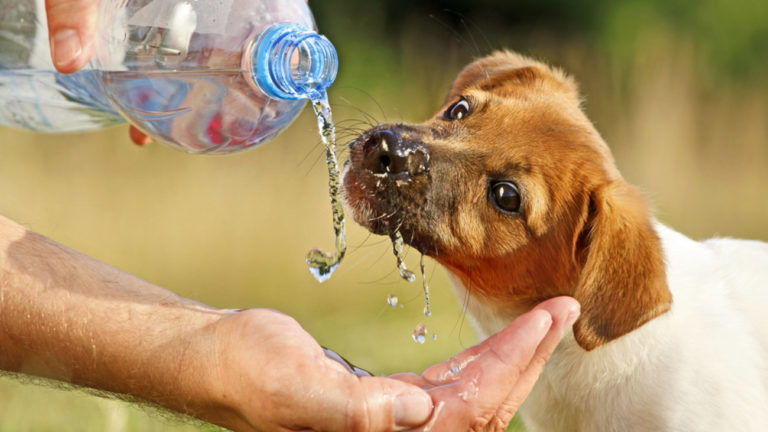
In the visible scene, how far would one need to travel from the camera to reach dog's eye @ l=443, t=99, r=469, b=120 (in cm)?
348

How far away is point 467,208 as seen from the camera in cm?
316

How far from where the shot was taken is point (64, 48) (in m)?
2.63

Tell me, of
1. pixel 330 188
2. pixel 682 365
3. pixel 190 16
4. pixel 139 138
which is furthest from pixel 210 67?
pixel 682 365

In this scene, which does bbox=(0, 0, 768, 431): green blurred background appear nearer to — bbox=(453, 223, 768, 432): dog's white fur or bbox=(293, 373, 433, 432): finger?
bbox=(453, 223, 768, 432): dog's white fur

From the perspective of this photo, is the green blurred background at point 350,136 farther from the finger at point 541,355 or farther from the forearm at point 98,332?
the finger at point 541,355

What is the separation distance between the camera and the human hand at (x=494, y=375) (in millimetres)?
2502

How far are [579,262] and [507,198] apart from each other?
1.16 ft

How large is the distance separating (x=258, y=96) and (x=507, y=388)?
1311mm

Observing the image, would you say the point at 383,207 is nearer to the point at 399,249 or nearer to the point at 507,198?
the point at 399,249

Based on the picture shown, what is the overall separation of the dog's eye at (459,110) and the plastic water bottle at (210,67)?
25.5 inches

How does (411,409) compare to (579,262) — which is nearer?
(411,409)

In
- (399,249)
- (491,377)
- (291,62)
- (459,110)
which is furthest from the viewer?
(459,110)

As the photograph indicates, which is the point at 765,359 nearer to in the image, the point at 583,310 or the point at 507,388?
the point at 583,310

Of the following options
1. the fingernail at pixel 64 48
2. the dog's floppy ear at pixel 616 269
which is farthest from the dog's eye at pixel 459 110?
the fingernail at pixel 64 48
